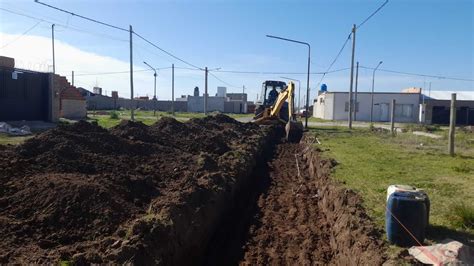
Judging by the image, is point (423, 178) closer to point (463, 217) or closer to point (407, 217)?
point (463, 217)

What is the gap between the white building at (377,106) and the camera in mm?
55500

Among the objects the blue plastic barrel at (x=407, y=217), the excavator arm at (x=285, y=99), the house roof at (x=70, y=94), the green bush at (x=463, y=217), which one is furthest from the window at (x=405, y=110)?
the blue plastic barrel at (x=407, y=217)

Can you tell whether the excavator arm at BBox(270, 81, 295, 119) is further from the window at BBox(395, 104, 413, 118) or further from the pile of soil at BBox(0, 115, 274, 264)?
the window at BBox(395, 104, 413, 118)

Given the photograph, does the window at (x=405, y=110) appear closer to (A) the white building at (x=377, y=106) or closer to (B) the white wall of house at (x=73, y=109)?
(A) the white building at (x=377, y=106)

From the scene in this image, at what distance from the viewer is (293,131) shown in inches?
1015

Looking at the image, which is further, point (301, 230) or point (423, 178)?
point (423, 178)

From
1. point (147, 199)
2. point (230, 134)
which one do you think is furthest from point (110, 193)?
point (230, 134)

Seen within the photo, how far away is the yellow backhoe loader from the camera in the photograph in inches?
1021

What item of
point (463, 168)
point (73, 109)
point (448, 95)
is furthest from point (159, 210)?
point (448, 95)

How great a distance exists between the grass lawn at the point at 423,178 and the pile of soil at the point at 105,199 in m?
3.30

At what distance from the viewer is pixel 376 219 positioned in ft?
25.8

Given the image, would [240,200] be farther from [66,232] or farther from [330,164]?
[66,232]

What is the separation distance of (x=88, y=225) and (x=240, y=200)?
620 centimetres

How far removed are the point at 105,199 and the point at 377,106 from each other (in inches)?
2116
